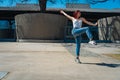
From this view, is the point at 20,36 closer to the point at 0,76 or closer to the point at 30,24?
the point at 30,24

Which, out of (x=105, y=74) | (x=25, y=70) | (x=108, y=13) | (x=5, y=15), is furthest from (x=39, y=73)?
(x=5, y=15)

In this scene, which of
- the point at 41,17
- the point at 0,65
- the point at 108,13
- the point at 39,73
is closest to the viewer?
the point at 39,73

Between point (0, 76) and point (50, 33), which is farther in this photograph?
point (50, 33)

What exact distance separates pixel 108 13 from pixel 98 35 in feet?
58.8

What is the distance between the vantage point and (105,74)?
738cm

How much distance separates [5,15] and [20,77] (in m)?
44.7

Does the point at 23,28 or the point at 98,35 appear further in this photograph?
the point at 98,35

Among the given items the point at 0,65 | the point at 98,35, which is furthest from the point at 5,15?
the point at 0,65

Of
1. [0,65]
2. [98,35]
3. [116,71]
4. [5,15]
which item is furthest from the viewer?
[5,15]

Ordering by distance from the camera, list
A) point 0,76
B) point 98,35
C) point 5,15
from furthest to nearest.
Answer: point 5,15 < point 98,35 < point 0,76

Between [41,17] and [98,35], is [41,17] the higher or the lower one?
the higher one

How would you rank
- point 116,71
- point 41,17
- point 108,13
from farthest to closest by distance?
point 108,13
point 41,17
point 116,71

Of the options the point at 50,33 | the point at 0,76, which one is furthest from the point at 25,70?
the point at 50,33

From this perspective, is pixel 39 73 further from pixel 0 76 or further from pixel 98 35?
pixel 98 35
